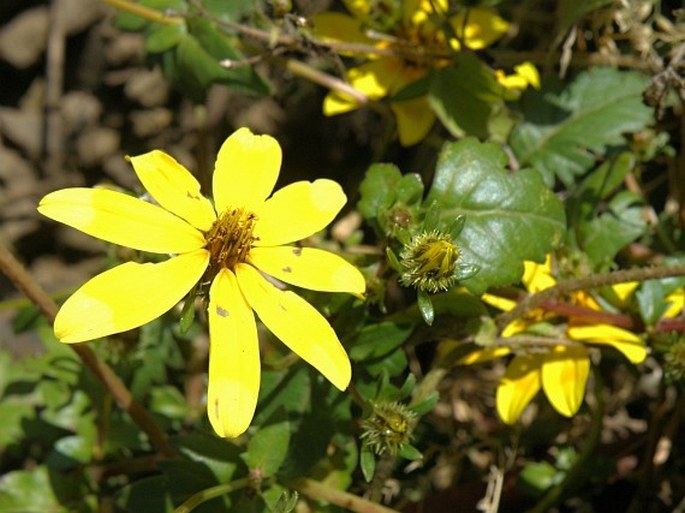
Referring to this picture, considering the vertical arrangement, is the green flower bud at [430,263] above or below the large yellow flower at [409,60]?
above

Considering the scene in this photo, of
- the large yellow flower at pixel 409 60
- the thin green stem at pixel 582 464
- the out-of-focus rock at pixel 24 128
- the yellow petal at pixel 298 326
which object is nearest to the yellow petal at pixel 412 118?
Result: the large yellow flower at pixel 409 60

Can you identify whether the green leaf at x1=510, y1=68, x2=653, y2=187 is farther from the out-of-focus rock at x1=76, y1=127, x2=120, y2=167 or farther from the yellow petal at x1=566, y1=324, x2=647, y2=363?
the out-of-focus rock at x1=76, y1=127, x2=120, y2=167

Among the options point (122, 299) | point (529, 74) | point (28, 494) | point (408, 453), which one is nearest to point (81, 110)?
point (28, 494)

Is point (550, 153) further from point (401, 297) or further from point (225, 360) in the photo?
point (225, 360)

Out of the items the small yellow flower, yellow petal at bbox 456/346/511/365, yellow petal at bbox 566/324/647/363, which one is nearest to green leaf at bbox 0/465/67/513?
yellow petal at bbox 456/346/511/365

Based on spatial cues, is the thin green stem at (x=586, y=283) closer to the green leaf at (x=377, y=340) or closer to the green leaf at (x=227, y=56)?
the green leaf at (x=377, y=340)
